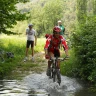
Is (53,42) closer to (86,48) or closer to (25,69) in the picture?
(86,48)

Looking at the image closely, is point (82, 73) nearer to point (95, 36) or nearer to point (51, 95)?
point (95, 36)

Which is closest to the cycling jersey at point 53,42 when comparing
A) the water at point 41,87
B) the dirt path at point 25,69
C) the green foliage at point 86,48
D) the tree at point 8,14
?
the green foliage at point 86,48

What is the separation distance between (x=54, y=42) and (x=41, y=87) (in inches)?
67.7

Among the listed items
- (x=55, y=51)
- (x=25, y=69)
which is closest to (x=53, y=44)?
(x=55, y=51)

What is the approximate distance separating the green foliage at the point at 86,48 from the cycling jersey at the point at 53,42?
1.05m

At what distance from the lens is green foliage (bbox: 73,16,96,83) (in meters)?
11.4

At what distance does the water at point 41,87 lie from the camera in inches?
378

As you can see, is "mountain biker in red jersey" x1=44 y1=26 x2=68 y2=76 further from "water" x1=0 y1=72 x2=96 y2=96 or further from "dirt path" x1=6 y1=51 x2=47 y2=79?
"dirt path" x1=6 y1=51 x2=47 y2=79

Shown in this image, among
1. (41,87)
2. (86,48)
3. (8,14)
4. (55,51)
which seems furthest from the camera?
(8,14)

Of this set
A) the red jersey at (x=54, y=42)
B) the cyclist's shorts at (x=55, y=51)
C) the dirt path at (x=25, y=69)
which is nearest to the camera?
the red jersey at (x=54, y=42)

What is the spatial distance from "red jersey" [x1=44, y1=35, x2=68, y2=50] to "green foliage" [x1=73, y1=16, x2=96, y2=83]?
1049 millimetres

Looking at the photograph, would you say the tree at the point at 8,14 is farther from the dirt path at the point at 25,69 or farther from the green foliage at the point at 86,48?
the green foliage at the point at 86,48

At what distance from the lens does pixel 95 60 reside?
10.8 meters

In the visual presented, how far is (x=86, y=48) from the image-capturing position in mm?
11742
